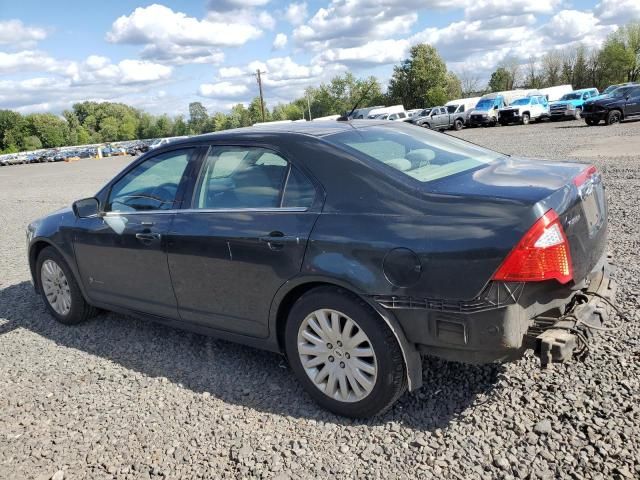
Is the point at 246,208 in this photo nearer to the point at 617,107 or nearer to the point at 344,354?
the point at 344,354

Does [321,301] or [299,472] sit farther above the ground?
[321,301]

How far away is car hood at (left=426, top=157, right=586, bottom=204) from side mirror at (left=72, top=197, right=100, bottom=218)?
A: 2837 millimetres

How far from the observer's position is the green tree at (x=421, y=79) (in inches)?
3066

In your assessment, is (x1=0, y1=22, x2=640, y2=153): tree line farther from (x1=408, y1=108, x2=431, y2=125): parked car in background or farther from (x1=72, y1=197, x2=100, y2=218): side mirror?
(x1=72, y1=197, x2=100, y2=218): side mirror

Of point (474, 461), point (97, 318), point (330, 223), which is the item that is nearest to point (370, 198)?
point (330, 223)

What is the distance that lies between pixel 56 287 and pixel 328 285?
3.14 meters

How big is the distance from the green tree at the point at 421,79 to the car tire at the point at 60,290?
77511mm

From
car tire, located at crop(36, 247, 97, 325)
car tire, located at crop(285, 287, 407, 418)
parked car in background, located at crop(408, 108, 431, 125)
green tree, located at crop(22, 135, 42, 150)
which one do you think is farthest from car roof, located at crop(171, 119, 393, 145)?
green tree, located at crop(22, 135, 42, 150)

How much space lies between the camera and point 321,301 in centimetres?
302

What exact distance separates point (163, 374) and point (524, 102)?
3666 centimetres

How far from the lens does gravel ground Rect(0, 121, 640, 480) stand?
106 inches

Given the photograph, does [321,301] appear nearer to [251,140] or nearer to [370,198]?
[370,198]

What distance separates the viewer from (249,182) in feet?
11.5

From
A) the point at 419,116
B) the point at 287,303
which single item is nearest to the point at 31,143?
the point at 419,116
